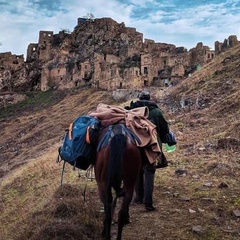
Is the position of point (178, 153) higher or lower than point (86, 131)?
lower

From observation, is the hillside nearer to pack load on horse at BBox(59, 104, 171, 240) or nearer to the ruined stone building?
pack load on horse at BBox(59, 104, 171, 240)

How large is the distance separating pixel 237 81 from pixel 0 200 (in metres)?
14.4

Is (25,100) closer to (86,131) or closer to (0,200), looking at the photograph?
A: (0,200)

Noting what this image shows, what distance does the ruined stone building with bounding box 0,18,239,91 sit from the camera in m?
43.9

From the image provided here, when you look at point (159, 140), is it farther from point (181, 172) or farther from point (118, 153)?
point (181, 172)

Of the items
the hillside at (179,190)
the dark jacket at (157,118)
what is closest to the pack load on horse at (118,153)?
the hillside at (179,190)

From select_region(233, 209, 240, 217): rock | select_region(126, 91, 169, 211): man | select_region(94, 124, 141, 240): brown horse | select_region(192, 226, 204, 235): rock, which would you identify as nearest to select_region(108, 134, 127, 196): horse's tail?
select_region(94, 124, 141, 240): brown horse

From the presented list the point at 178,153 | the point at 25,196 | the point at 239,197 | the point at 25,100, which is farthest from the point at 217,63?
the point at 25,100

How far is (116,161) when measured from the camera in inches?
203

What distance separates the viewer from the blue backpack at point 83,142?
5.62 meters

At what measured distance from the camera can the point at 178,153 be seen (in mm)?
12094

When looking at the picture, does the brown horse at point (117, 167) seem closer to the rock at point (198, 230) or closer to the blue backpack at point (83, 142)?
the blue backpack at point (83, 142)

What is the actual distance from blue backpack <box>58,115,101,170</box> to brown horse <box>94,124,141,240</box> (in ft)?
0.59

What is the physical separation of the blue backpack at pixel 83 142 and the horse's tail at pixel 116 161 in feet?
1.46
